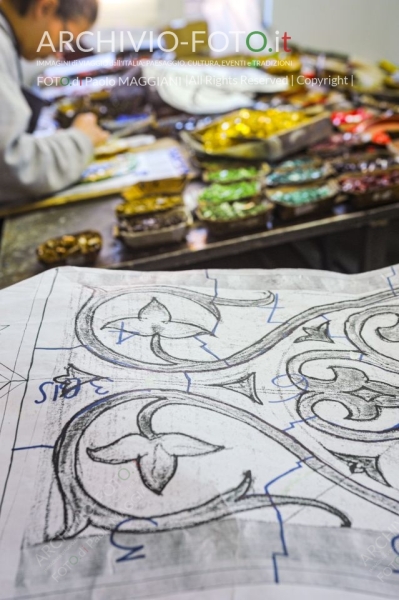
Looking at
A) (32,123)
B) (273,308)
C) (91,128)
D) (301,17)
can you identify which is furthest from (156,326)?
(301,17)

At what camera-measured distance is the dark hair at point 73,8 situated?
266 cm

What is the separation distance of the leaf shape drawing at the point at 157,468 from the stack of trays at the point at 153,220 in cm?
116

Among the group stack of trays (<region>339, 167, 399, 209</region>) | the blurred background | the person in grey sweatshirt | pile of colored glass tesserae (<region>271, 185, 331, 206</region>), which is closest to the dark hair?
the person in grey sweatshirt

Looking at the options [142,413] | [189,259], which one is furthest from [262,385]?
[189,259]

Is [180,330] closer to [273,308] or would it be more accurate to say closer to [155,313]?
[155,313]

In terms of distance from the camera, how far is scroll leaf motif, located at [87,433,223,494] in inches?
36.2

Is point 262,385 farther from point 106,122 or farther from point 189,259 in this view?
point 106,122

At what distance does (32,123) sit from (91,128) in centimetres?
37

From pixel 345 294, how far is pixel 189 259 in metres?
0.74

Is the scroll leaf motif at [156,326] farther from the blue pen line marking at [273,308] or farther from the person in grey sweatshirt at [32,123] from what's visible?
the person in grey sweatshirt at [32,123]

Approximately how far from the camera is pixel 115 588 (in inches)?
30.5

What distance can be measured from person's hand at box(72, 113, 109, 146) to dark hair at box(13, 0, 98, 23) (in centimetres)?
48

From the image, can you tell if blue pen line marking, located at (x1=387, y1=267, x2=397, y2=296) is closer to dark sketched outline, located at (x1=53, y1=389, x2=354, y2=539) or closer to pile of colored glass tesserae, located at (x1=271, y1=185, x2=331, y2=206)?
dark sketched outline, located at (x1=53, y1=389, x2=354, y2=539)

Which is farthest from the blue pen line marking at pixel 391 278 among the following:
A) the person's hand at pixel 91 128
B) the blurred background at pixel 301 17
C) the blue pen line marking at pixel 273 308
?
the blurred background at pixel 301 17
